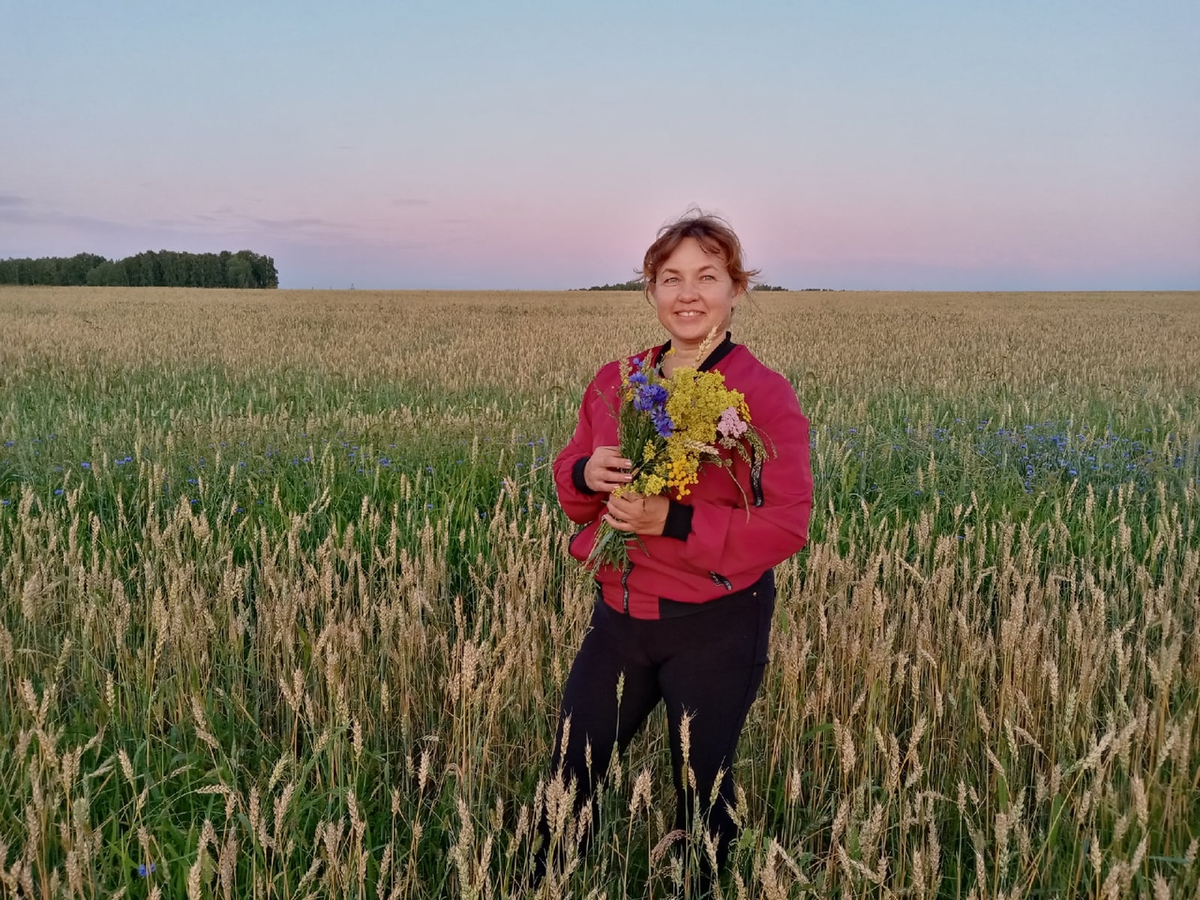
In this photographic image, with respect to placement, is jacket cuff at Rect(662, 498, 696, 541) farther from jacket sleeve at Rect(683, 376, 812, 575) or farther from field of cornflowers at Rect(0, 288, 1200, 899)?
field of cornflowers at Rect(0, 288, 1200, 899)

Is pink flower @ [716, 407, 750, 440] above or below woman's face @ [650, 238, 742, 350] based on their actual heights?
below

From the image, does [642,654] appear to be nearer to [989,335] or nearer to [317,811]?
[317,811]

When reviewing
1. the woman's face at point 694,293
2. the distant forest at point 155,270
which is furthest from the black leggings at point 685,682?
the distant forest at point 155,270

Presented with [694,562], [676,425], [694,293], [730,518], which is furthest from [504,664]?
[694,293]

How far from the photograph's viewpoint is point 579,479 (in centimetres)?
233

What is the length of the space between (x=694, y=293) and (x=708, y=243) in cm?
14

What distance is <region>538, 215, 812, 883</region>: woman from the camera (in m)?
2.13

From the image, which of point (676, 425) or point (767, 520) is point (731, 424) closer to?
point (676, 425)

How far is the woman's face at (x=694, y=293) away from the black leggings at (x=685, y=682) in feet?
2.40

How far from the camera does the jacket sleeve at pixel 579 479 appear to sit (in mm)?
2352

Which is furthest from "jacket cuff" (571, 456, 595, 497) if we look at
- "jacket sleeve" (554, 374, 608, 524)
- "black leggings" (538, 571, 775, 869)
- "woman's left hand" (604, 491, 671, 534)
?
"black leggings" (538, 571, 775, 869)

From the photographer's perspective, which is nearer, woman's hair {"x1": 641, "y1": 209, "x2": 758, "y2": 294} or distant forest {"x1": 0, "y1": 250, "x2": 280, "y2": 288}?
woman's hair {"x1": 641, "y1": 209, "x2": 758, "y2": 294}

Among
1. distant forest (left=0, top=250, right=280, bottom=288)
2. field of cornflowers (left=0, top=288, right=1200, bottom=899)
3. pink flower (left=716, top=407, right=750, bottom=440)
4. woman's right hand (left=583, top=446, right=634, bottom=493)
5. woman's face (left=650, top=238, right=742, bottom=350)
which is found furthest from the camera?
distant forest (left=0, top=250, right=280, bottom=288)

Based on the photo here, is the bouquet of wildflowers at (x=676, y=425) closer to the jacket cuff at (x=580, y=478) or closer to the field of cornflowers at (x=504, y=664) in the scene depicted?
the jacket cuff at (x=580, y=478)
